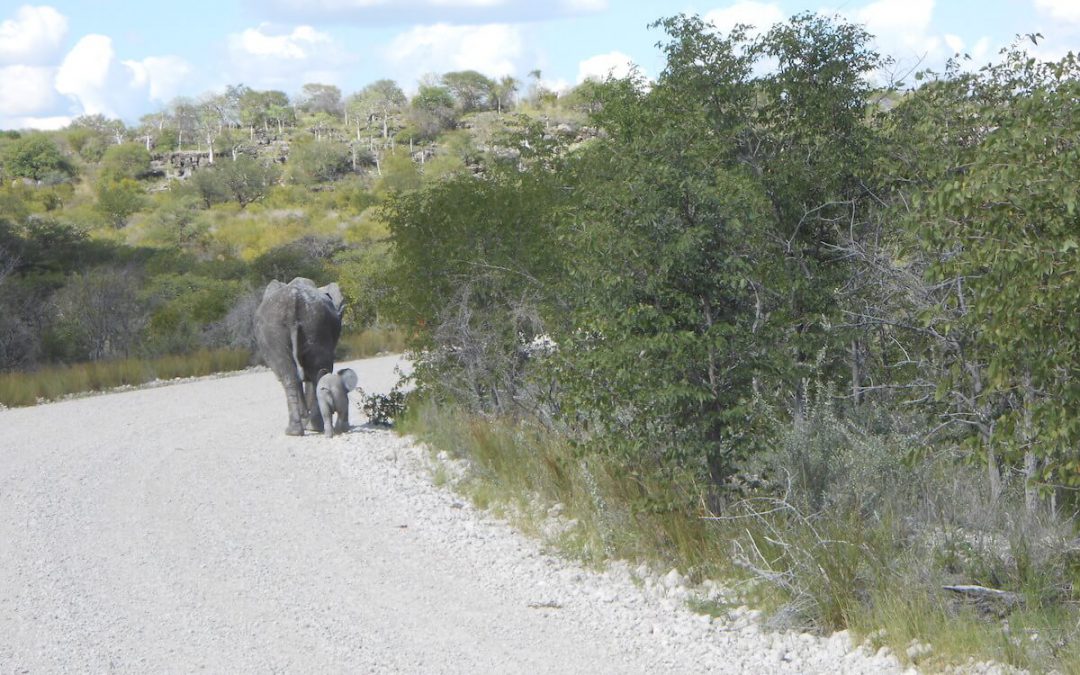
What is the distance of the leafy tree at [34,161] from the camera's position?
71625 millimetres

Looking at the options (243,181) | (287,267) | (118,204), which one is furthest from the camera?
(243,181)

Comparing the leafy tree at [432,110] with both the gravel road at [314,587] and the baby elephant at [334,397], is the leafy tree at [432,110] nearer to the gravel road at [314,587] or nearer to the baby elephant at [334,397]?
the baby elephant at [334,397]

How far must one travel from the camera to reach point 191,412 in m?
17.2

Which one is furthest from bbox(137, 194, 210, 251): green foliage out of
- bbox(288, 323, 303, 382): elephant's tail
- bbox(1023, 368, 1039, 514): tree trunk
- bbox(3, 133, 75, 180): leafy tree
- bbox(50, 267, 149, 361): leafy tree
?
bbox(1023, 368, 1039, 514): tree trunk

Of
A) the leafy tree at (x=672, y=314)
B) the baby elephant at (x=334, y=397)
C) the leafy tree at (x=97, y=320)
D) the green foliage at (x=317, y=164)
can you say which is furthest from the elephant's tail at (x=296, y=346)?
the green foliage at (x=317, y=164)

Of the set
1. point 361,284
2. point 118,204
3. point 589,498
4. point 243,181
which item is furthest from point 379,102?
point 589,498

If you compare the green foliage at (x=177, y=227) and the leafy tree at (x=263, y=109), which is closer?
the green foliage at (x=177, y=227)

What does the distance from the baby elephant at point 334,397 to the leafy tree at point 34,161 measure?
A: 6376 centimetres

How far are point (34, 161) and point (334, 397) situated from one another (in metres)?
65.8

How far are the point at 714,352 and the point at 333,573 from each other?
279 cm

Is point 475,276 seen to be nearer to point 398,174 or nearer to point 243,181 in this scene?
point 398,174

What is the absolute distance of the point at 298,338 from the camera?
13664 millimetres

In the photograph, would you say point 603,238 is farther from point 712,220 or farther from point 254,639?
point 254,639

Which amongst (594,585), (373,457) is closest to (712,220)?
(594,585)
